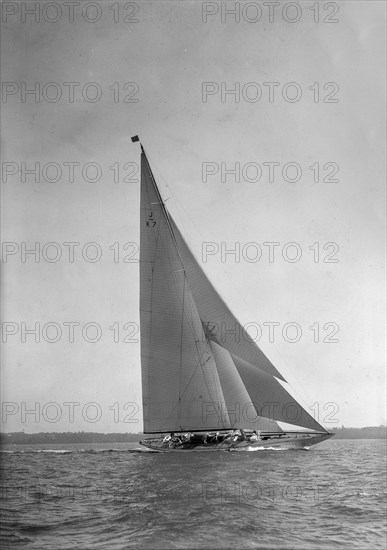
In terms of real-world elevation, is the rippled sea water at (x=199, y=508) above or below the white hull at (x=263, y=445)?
above

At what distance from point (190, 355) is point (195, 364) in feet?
1.77

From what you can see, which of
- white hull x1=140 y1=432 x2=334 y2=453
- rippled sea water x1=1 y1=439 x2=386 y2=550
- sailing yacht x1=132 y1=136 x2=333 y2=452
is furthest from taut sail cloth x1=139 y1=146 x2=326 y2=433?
rippled sea water x1=1 y1=439 x2=386 y2=550

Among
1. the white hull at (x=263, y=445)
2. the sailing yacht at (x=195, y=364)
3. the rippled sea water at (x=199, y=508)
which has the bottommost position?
the white hull at (x=263, y=445)

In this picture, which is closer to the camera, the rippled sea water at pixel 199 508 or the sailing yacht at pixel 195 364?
the rippled sea water at pixel 199 508

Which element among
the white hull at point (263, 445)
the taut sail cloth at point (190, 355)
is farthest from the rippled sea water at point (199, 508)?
the white hull at point (263, 445)

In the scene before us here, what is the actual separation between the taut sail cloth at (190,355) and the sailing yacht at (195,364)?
0.05 m

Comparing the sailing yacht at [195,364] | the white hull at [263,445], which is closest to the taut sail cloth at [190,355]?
the sailing yacht at [195,364]

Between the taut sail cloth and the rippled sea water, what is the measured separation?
16.4ft

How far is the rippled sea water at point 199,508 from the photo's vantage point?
12305 mm

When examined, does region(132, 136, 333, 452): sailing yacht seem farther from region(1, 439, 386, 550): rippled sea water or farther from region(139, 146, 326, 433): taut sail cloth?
region(1, 439, 386, 550): rippled sea water

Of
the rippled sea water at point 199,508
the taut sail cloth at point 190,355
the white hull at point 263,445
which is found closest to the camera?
the rippled sea water at point 199,508

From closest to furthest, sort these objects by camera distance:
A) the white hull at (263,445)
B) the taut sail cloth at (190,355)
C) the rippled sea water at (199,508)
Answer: the rippled sea water at (199,508)
the taut sail cloth at (190,355)
the white hull at (263,445)

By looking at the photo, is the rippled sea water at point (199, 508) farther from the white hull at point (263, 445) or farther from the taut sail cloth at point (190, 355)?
the white hull at point (263, 445)

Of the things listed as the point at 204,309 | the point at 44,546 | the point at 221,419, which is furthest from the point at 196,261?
the point at 44,546
